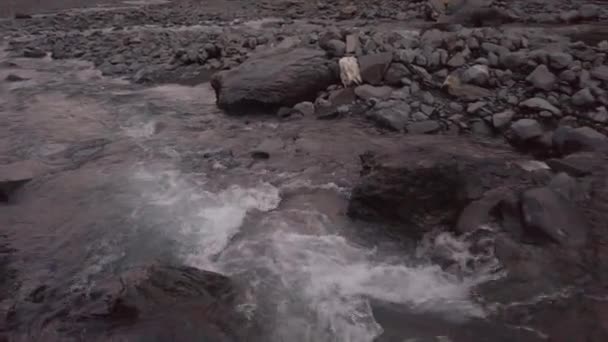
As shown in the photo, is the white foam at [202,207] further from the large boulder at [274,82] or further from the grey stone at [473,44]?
the grey stone at [473,44]

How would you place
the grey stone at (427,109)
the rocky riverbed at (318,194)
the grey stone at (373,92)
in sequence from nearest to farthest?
the rocky riverbed at (318,194), the grey stone at (427,109), the grey stone at (373,92)

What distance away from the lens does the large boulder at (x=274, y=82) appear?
24.1 feet

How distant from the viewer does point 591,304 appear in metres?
3.37

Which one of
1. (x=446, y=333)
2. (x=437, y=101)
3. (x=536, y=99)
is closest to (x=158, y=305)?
(x=446, y=333)

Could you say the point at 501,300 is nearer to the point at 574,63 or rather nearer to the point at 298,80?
the point at 298,80

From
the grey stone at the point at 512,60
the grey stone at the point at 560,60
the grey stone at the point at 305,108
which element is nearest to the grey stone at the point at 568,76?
the grey stone at the point at 560,60

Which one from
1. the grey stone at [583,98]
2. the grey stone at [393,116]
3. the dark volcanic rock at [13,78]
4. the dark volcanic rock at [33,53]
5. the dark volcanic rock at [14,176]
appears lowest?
the dark volcanic rock at [14,176]

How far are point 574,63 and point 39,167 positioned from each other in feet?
25.7

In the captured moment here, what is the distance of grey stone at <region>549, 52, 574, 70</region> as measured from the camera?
7261 millimetres

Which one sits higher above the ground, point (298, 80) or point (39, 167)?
point (298, 80)

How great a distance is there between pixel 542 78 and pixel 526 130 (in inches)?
63.4

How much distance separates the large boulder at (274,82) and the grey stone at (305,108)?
165 millimetres

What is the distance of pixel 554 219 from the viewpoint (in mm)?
4066

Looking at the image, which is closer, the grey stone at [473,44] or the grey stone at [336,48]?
the grey stone at [473,44]
